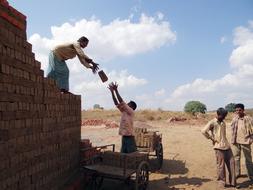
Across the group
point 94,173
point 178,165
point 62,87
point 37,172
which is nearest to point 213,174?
point 178,165

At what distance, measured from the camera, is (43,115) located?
6012 mm

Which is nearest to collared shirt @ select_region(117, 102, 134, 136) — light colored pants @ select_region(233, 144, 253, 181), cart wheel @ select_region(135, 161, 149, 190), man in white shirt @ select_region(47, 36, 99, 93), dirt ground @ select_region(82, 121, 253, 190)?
cart wheel @ select_region(135, 161, 149, 190)

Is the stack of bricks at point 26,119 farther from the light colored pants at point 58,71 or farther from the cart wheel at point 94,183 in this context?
the light colored pants at point 58,71

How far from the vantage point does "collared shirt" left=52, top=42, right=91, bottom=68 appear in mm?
7406

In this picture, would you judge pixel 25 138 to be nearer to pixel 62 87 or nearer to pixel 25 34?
pixel 25 34

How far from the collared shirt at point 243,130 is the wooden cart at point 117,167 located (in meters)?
2.79

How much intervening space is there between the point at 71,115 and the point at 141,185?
2081 mm

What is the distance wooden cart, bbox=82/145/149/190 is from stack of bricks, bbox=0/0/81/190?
58 centimetres

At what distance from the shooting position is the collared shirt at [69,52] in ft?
24.3

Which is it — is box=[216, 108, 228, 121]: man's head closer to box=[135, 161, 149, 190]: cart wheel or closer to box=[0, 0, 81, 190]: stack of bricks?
box=[135, 161, 149, 190]: cart wheel

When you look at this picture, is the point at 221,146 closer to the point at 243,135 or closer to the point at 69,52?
the point at 243,135

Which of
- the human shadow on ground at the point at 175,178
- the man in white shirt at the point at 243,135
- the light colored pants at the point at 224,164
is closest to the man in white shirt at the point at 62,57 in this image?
the human shadow on ground at the point at 175,178

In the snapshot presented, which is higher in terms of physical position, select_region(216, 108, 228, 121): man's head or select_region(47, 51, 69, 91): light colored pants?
select_region(47, 51, 69, 91): light colored pants

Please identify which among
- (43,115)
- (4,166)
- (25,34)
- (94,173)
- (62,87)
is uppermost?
(25,34)
